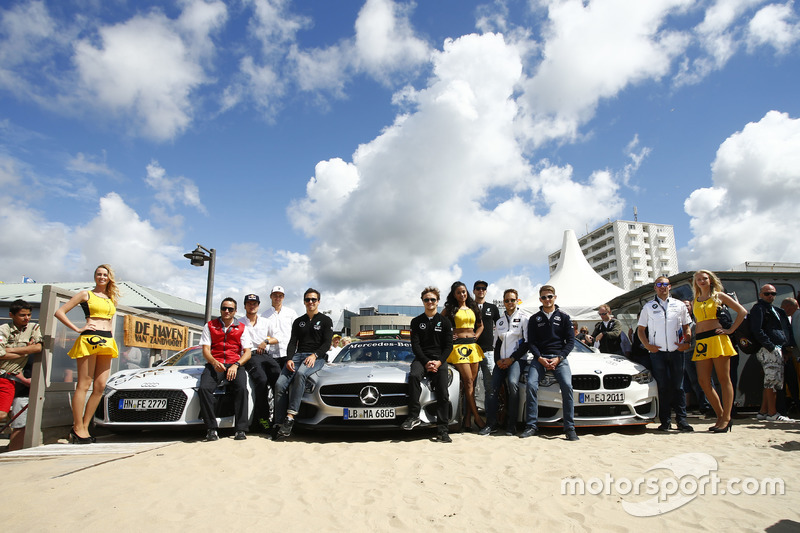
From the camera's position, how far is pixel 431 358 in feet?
18.2

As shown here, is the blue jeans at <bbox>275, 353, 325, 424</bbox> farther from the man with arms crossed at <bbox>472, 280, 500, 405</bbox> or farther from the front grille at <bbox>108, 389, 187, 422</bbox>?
the man with arms crossed at <bbox>472, 280, 500, 405</bbox>

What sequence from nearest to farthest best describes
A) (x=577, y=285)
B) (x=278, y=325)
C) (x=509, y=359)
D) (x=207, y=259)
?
1. (x=509, y=359)
2. (x=278, y=325)
3. (x=207, y=259)
4. (x=577, y=285)

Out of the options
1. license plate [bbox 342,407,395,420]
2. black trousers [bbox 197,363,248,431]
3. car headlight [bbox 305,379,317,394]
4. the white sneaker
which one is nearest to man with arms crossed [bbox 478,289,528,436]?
license plate [bbox 342,407,395,420]

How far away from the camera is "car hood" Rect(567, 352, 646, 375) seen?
5590 millimetres

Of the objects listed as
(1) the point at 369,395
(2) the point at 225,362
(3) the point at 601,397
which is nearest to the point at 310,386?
(1) the point at 369,395

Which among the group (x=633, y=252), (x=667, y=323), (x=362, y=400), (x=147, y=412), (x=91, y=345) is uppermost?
(x=633, y=252)

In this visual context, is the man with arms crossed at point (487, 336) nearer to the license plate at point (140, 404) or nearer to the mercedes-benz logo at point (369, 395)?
the mercedes-benz logo at point (369, 395)

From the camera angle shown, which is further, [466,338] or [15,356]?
[466,338]

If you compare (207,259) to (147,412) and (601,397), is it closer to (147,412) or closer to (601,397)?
(147,412)

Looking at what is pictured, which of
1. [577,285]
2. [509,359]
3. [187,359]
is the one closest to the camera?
[509,359]

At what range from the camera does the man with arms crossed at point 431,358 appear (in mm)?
5160

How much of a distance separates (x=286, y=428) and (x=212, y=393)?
983mm

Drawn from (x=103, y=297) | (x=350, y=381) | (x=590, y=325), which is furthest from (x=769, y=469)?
(x=590, y=325)

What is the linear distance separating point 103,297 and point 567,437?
5.64m
